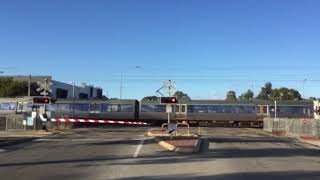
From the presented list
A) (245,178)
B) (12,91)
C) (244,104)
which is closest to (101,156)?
(245,178)

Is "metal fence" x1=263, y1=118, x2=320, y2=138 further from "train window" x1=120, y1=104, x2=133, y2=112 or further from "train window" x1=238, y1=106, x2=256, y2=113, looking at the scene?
"train window" x1=120, y1=104, x2=133, y2=112

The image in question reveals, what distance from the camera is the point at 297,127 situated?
53.9m

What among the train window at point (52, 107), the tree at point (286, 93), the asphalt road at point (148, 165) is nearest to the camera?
the asphalt road at point (148, 165)

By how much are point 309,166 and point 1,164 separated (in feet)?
33.2

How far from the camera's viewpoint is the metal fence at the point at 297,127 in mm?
50938

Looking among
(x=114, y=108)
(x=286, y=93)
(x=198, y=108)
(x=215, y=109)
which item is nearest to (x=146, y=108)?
(x=114, y=108)

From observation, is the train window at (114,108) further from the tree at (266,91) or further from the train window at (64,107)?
the tree at (266,91)

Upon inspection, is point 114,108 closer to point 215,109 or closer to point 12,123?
point 215,109

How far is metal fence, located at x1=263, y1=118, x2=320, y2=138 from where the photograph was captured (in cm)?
5094

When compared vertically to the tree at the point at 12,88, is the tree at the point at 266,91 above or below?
above

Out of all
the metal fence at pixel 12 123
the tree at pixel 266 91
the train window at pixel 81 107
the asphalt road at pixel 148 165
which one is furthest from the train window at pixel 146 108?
the tree at pixel 266 91

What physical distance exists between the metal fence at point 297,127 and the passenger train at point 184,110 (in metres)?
13.4

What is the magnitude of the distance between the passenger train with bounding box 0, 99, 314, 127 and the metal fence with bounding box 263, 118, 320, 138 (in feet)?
43.8

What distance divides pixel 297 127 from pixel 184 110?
76.9 ft
